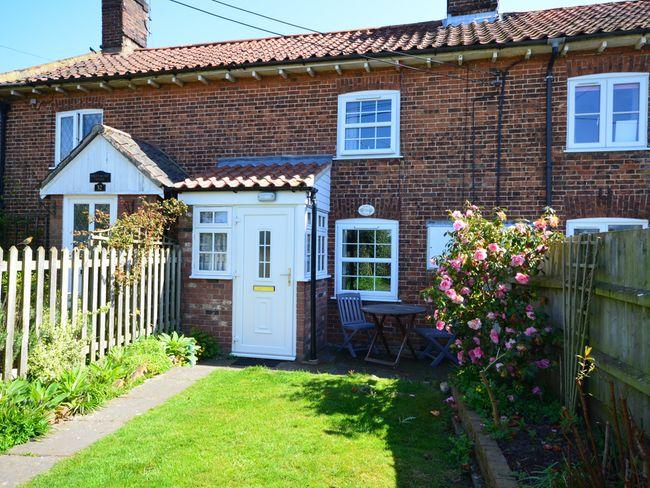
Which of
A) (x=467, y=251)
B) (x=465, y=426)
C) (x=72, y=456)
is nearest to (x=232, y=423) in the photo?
(x=72, y=456)

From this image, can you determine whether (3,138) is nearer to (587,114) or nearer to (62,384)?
(62,384)

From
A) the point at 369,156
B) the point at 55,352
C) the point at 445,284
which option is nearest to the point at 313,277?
the point at 369,156

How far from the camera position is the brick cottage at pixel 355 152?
8602 millimetres

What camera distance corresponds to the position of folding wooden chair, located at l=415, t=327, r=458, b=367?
821 cm

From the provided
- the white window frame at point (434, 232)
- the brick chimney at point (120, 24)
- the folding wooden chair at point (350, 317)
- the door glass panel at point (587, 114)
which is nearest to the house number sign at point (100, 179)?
the folding wooden chair at point (350, 317)

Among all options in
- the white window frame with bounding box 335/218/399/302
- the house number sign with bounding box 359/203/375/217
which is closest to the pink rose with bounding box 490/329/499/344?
the white window frame with bounding box 335/218/399/302

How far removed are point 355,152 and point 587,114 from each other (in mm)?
4392

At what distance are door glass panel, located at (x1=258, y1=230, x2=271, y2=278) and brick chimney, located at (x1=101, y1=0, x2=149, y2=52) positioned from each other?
8874 millimetres

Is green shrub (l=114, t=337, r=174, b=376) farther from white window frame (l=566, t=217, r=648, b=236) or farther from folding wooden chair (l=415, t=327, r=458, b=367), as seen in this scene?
white window frame (l=566, t=217, r=648, b=236)

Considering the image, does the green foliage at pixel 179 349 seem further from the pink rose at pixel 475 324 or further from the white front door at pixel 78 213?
the pink rose at pixel 475 324

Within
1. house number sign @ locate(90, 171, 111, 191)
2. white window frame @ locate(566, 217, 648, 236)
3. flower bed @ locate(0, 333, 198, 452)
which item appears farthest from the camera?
house number sign @ locate(90, 171, 111, 191)

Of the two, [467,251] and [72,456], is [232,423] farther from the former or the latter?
[467,251]

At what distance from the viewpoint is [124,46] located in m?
13.8

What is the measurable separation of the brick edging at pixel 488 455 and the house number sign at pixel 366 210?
198 inches
